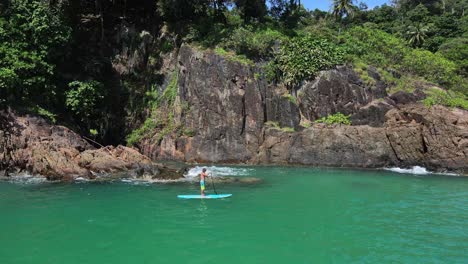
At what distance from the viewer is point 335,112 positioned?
34.4 metres

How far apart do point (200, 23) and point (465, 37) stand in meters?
36.2

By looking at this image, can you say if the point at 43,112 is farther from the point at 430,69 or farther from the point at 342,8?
the point at 342,8

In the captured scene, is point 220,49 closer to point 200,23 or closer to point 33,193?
point 200,23

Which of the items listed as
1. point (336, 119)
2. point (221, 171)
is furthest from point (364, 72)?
point (221, 171)

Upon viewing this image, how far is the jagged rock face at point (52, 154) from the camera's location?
2458 cm

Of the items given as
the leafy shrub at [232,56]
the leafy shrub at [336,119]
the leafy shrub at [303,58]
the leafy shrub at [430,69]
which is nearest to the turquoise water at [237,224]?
the leafy shrub at [336,119]

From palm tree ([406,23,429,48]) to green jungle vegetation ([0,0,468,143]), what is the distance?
8.21 m

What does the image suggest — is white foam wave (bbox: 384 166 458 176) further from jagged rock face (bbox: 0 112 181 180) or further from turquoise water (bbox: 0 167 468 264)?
jagged rock face (bbox: 0 112 181 180)

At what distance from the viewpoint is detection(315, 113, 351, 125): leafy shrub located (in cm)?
3341

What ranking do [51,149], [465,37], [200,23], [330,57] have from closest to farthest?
[51,149]
[330,57]
[200,23]
[465,37]

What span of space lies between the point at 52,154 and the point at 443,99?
96.2 feet

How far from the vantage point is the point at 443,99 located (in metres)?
34.2

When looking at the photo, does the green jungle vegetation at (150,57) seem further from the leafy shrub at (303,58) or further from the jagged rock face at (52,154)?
the jagged rock face at (52,154)

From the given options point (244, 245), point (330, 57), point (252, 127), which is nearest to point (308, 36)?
point (330, 57)
